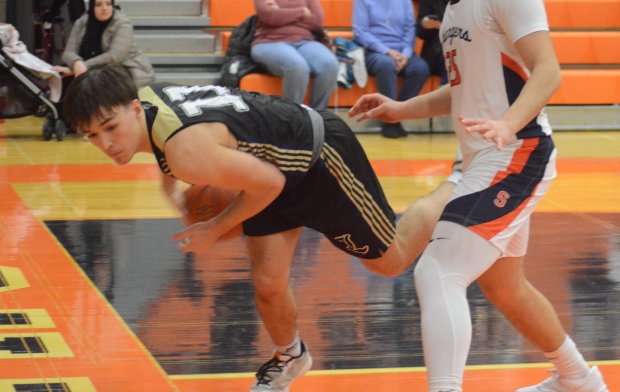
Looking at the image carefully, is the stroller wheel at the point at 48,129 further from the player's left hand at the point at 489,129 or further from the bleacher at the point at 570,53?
the player's left hand at the point at 489,129

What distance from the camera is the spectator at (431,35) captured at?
10.3 meters

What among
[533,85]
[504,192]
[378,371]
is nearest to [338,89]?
[378,371]

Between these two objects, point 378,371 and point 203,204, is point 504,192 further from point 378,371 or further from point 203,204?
point 378,371

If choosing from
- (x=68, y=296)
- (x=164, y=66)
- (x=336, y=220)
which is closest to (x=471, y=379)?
(x=336, y=220)

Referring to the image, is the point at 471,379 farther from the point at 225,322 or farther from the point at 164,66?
the point at 164,66

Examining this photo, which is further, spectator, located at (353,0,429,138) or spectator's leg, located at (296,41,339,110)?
spectator, located at (353,0,429,138)

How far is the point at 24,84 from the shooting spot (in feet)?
30.9

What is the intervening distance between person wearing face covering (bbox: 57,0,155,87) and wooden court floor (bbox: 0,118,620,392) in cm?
193

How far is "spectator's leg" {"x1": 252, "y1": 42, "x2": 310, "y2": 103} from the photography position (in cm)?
962

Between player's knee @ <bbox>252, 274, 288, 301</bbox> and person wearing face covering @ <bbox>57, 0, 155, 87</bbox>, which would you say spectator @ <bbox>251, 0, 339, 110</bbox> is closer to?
person wearing face covering @ <bbox>57, 0, 155, 87</bbox>

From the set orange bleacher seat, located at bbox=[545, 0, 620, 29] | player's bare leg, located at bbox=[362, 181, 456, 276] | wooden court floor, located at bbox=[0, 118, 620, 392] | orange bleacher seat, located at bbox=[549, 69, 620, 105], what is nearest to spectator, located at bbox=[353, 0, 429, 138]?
orange bleacher seat, located at bbox=[549, 69, 620, 105]

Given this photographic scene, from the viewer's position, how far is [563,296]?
5035 millimetres

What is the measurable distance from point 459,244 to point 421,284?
6.1 inches

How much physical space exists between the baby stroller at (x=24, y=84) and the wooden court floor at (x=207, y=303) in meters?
1.82
